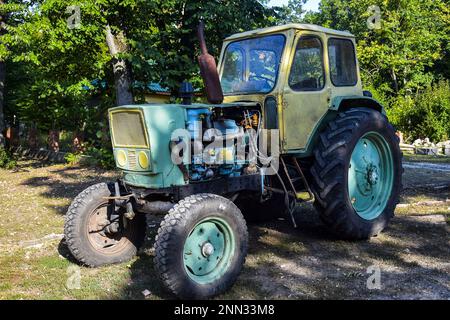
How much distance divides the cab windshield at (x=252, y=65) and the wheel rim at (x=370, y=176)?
1.45m

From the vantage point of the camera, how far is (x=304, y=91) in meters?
5.59

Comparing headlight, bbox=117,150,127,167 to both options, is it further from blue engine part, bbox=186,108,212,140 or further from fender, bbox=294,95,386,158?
fender, bbox=294,95,386,158

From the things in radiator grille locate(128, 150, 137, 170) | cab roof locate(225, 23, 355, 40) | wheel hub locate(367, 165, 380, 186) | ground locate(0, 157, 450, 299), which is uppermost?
cab roof locate(225, 23, 355, 40)

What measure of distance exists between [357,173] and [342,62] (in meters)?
1.42

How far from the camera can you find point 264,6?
40.6ft

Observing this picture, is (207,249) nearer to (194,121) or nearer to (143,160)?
(143,160)

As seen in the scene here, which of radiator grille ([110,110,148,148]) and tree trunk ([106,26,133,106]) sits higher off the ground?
tree trunk ([106,26,133,106])

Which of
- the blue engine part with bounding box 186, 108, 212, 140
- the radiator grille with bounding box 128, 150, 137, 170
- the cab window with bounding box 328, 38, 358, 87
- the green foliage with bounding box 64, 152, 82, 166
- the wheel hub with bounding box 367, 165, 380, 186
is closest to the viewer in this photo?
the blue engine part with bounding box 186, 108, 212, 140

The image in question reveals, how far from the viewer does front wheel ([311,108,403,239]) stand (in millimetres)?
5414

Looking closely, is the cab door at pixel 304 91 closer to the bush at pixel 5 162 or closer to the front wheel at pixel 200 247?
the front wheel at pixel 200 247

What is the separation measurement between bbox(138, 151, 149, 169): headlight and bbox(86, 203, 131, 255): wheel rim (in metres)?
0.80

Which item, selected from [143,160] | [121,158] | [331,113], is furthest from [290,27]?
[121,158]

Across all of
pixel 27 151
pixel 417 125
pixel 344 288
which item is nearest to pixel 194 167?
pixel 344 288

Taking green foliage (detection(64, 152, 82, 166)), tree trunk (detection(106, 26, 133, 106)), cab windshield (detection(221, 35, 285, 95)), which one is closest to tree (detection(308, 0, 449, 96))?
green foliage (detection(64, 152, 82, 166))
